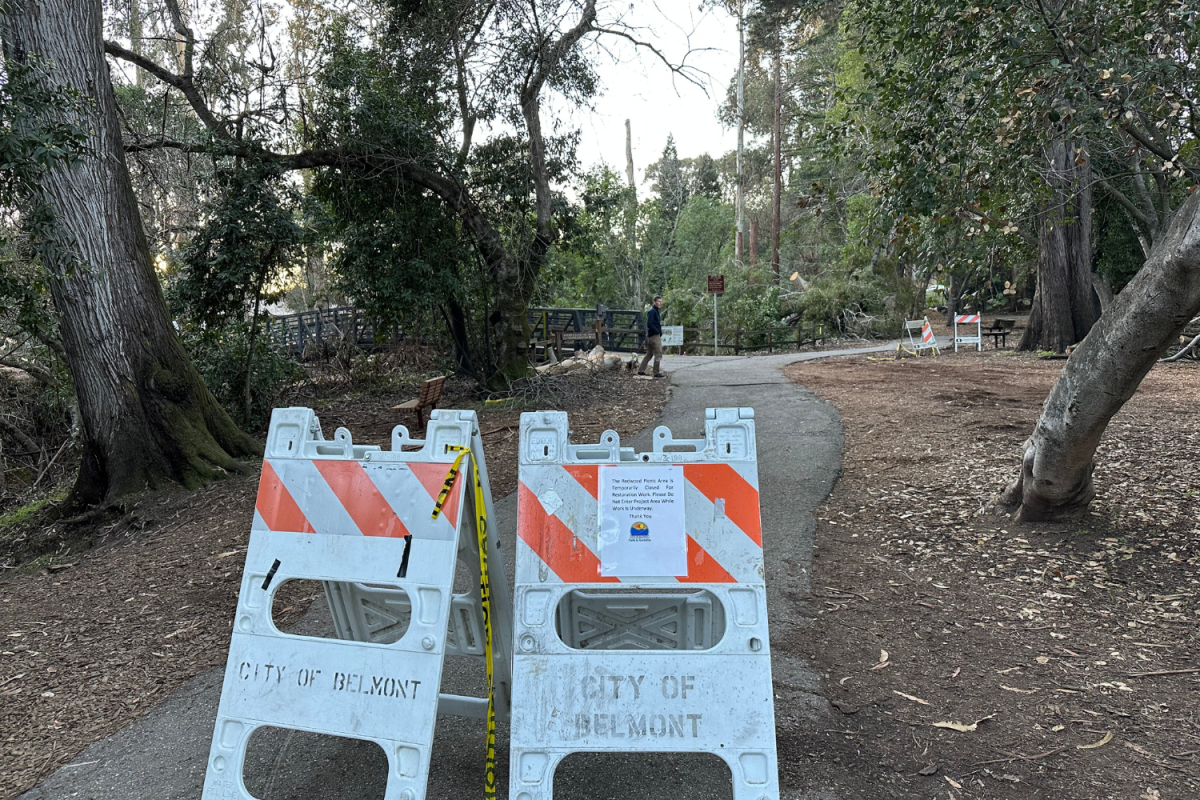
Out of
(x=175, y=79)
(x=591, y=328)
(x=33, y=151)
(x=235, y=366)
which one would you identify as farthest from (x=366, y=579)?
(x=591, y=328)

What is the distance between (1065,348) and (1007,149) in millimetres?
14267

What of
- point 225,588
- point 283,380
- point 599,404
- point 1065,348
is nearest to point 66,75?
point 225,588

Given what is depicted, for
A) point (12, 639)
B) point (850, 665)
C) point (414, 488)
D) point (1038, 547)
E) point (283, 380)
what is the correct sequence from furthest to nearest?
point (283, 380), point (1038, 547), point (12, 639), point (850, 665), point (414, 488)

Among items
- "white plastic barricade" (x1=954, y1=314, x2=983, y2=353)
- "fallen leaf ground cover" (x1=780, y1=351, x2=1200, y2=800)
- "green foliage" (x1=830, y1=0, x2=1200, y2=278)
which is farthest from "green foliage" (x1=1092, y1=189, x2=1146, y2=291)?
"green foliage" (x1=830, y1=0, x2=1200, y2=278)

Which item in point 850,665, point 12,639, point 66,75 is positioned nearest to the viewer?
point 850,665

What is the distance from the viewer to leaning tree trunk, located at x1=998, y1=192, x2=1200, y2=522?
4562 mm

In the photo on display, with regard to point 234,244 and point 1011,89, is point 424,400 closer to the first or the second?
point 234,244

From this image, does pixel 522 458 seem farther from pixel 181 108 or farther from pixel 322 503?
pixel 181 108

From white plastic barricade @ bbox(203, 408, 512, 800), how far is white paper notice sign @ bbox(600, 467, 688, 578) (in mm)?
515

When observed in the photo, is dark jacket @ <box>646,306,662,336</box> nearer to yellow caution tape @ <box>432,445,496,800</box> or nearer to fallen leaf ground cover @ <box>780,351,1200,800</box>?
fallen leaf ground cover @ <box>780,351,1200,800</box>

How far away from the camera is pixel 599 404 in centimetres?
1343

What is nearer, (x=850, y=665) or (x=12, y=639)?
(x=850, y=665)

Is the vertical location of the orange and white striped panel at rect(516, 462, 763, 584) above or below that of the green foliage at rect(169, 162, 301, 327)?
below

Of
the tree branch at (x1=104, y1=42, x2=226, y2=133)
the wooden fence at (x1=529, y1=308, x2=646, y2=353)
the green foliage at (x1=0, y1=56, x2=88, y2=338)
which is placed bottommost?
the wooden fence at (x1=529, y1=308, x2=646, y2=353)
